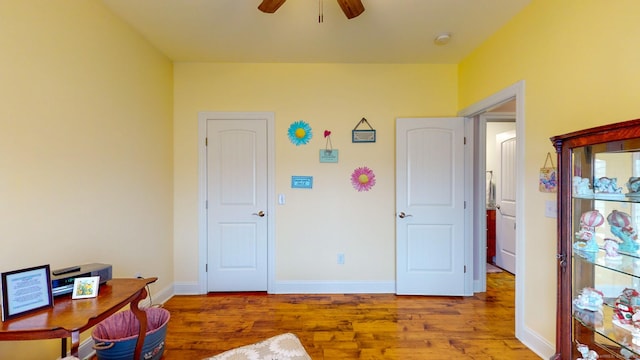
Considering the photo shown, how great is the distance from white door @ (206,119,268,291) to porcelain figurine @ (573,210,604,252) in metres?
2.61

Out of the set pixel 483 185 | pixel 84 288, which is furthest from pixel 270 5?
pixel 483 185

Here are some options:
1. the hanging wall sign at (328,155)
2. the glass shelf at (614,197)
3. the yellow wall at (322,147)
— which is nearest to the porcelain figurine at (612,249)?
the glass shelf at (614,197)

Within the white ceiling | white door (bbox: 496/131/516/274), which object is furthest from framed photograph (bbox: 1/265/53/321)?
white door (bbox: 496/131/516/274)

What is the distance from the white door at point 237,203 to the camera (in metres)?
3.15

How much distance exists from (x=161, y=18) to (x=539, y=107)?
9.84 feet

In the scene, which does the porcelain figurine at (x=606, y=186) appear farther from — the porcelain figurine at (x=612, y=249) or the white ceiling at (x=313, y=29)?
the white ceiling at (x=313, y=29)

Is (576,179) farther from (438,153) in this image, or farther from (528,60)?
(438,153)

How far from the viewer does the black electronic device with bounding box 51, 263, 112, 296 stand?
142 cm

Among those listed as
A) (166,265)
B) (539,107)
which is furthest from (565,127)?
(166,265)

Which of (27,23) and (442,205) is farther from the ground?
(27,23)

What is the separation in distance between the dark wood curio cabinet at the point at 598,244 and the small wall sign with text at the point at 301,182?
2.16 meters

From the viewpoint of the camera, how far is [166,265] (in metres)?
3.00

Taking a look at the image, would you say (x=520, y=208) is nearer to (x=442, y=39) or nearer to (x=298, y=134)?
(x=442, y=39)

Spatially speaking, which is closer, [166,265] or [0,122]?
[0,122]
